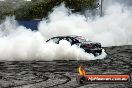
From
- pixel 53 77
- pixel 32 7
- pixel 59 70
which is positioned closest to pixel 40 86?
pixel 53 77

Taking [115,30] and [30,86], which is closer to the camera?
[30,86]

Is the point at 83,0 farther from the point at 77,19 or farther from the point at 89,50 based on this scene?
the point at 89,50

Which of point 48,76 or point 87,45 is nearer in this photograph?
point 48,76

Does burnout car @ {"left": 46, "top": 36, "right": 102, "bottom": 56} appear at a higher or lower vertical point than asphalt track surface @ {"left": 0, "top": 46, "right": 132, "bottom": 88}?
higher

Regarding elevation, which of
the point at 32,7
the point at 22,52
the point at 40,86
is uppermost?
the point at 32,7

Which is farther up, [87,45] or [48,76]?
[87,45]

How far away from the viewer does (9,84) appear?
432 inches

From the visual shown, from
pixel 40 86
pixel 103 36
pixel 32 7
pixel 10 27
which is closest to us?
pixel 40 86

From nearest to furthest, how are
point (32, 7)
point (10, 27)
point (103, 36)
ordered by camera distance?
point (103, 36)
point (10, 27)
point (32, 7)

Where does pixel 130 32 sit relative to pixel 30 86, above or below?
above

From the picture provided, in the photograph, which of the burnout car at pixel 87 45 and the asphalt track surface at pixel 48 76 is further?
the burnout car at pixel 87 45

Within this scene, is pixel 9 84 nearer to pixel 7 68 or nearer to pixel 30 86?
pixel 30 86

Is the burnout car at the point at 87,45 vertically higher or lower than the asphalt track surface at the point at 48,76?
higher

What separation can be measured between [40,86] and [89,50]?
27.5 feet
